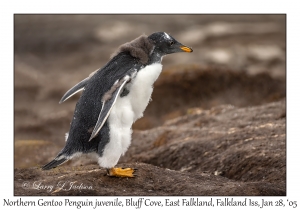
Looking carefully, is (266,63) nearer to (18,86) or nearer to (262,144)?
(18,86)

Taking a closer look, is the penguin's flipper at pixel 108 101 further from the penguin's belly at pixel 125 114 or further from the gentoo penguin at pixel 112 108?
the penguin's belly at pixel 125 114

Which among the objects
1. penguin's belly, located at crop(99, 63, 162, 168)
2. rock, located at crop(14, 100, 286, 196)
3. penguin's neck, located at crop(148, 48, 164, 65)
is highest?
penguin's neck, located at crop(148, 48, 164, 65)

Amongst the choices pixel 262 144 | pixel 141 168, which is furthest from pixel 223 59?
pixel 141 168

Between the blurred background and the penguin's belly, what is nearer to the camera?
the penguin's belly

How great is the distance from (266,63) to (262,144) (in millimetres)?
10832

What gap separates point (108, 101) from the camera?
5344 millimetres

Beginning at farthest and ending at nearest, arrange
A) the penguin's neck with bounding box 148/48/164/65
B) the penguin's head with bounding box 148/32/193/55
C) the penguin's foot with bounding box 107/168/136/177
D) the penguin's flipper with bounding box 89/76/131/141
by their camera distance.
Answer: the penguin's head with bounding box 148/32/193/55 < the penguin's neck with bounding box 148/48/164/65 < the penguin's foot with bounding box 107/168/136/177 < the penguin's flipper with bounding box 89/76/131/141

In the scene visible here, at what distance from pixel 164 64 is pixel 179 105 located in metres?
4.54

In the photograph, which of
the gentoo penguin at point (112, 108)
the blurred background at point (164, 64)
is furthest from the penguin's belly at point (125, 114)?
the blurred background at point (164, 64)

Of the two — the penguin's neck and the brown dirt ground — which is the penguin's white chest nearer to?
the penguin's neck

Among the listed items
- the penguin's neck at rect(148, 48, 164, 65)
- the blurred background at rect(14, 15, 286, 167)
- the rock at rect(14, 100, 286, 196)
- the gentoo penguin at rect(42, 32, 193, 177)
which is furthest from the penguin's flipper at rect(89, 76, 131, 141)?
the blurred background at rect(14, 15, 286, 167)

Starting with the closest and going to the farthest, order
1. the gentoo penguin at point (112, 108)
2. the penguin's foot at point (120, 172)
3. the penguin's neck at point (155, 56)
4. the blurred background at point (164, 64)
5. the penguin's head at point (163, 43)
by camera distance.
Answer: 1. the gentoo penguin at point (112, 108)
2. the penguin's foot at point (120, 172)
3. the penguin's neck at point (155, 56)
4. the penguin's head at point (163, 43)
5. the blurred background at point (164, 64)

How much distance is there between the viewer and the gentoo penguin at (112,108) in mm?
5406

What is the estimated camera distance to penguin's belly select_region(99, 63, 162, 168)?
5.41m
